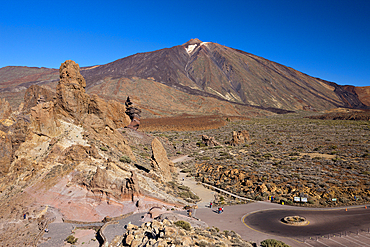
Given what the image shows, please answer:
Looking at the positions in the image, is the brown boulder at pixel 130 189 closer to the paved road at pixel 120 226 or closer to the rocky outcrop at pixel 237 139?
the paved road at pixel 120 226

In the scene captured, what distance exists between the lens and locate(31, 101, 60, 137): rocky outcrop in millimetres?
21250

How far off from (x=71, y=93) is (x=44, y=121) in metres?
5.50

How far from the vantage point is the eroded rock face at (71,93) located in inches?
996

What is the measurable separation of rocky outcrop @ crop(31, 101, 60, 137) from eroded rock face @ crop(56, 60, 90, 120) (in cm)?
276

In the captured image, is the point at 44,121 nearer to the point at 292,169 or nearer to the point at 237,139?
the point at 292,169

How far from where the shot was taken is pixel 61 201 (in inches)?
701

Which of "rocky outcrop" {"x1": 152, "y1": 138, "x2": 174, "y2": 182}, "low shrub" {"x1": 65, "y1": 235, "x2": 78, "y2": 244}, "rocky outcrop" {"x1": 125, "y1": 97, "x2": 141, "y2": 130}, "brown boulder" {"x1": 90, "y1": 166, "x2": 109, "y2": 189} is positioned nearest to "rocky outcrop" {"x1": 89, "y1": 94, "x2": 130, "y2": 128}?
"rocky outcrop" {"x1": 125, "y1": 97, "x2": 141, "y2": 130}

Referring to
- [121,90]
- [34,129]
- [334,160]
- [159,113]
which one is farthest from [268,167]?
[121,90]

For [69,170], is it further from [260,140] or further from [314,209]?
[260,140]

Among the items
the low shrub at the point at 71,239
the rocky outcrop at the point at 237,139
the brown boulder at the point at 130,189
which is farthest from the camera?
Result: the rocky outcrop at the point at 237,139

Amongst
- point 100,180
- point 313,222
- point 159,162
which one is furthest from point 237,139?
point 100,180

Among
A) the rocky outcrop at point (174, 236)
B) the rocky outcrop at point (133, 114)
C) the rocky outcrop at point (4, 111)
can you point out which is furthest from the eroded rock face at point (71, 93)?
the rocky outcrop at point (4, 111)

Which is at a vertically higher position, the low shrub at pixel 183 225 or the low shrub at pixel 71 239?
the low shrub at pixel 183 225

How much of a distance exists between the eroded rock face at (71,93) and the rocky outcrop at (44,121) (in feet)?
9.06
